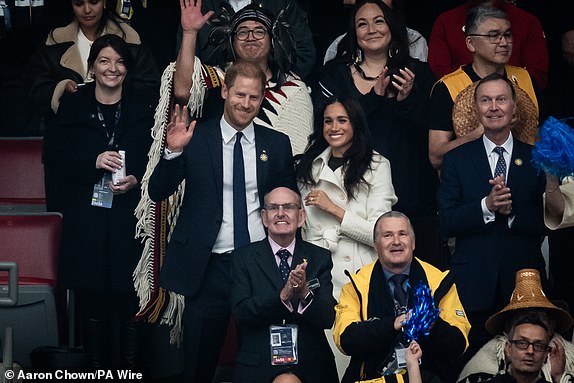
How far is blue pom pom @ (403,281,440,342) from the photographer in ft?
28.9

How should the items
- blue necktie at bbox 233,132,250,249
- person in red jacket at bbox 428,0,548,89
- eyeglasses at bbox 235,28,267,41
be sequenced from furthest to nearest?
person in red jacket at bbox 428,0,548,89, eyeglasses at bbox 235,28,267,41, blue necktie at bbox 233,132,250,249

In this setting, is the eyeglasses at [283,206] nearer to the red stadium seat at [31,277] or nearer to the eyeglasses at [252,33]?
the eyeglasses at [252,33]

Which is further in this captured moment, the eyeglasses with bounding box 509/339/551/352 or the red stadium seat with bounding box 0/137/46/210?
the red stadium seat with bounding box 0/137/46/210

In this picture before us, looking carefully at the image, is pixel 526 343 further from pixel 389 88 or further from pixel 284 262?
pixel 389 88

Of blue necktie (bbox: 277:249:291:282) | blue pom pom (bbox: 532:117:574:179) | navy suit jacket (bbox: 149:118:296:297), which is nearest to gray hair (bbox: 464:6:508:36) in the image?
blue pom pom (bbox: 532:117:574:179)

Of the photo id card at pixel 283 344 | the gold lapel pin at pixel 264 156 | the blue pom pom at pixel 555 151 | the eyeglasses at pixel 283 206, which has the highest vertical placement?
the gold lapel pin at pixel 264 156

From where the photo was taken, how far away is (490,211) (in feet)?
31.5

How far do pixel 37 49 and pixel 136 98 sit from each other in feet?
3.11

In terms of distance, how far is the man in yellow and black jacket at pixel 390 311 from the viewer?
8977mm

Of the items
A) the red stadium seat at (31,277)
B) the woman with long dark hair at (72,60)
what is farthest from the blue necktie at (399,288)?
the woman with long dark hair at (72,60)

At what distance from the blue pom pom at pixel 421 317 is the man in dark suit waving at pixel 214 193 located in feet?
4.30

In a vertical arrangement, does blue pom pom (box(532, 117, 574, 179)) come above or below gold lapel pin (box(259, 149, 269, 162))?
below

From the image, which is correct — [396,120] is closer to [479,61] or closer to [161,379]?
[479,61]

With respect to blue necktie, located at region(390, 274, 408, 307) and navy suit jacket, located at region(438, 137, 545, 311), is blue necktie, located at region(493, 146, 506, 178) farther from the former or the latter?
blue necktie, located at region(390, 274, 408, 307)
